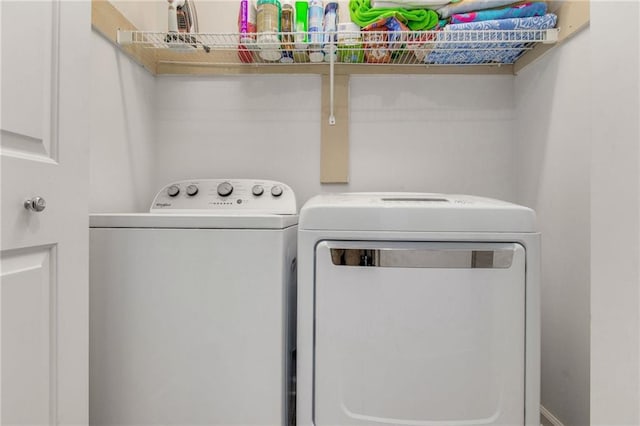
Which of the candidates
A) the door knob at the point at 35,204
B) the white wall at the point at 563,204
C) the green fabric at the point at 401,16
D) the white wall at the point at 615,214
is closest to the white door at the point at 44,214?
the door knob at the point at 35,204

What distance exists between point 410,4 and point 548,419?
5.63 feet

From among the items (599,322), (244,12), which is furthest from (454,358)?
(244,12)

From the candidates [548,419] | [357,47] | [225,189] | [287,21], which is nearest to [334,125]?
[357,47]

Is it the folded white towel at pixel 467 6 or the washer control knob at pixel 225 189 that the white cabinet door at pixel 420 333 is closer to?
the washer control knob at pixel 225 189

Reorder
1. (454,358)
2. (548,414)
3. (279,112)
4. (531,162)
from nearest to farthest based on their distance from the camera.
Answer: (454,358)
(548,414)
(531,162)
(279,112)

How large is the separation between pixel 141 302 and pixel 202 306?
0.18 metres

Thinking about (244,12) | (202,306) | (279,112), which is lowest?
(202,306)

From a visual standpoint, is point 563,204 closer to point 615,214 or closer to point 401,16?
point 615,214

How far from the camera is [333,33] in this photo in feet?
4.90

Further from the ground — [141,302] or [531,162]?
[531,162]

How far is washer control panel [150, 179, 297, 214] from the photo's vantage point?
5.19 ft

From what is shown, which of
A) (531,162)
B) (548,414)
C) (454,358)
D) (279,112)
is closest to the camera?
(454,358)

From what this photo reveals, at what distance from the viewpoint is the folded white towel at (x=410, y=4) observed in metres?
1.46

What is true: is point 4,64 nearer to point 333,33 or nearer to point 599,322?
point 333,33
